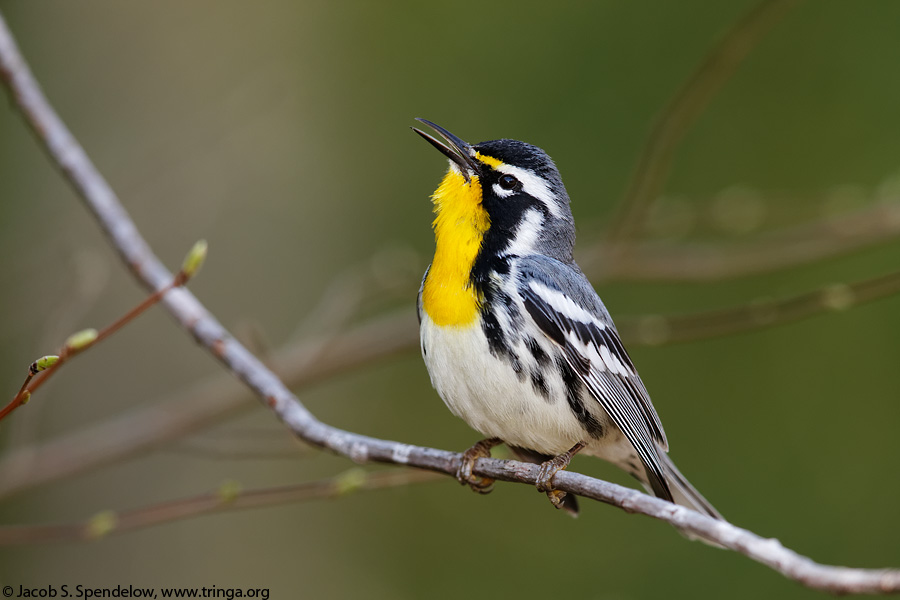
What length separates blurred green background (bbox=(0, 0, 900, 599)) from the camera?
567 cm

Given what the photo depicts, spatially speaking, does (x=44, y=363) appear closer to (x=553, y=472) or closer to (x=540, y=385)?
(x=553, y=472)

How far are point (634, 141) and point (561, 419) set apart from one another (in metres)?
4.31

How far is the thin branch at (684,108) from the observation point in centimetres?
341

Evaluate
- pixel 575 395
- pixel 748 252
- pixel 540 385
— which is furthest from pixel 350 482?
pixel 748 252

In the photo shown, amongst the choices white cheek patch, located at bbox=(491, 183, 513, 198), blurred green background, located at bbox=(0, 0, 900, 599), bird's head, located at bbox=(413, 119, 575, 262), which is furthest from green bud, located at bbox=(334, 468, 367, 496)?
blurred green background, located at bbox=(0, 0, 900, 599)

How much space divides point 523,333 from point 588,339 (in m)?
0.33

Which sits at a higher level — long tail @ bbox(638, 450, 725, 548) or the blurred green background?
the blurred green background

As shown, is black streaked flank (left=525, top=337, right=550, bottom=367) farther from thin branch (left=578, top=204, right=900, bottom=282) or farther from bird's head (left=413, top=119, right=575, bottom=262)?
thin branch (left=578, top=204, right=900, bottom=282)

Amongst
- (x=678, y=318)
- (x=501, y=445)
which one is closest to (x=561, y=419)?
(x=501, y=445)

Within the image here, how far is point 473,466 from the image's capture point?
263 cm

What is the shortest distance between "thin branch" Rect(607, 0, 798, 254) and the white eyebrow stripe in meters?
0.70

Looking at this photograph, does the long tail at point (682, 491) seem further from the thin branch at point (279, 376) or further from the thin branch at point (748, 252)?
the thin branch at point (748, 252)

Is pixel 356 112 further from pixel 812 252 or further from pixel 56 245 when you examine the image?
pixel 812 252

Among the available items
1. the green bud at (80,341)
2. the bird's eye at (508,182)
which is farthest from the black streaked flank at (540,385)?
the green bud at (80,341)
